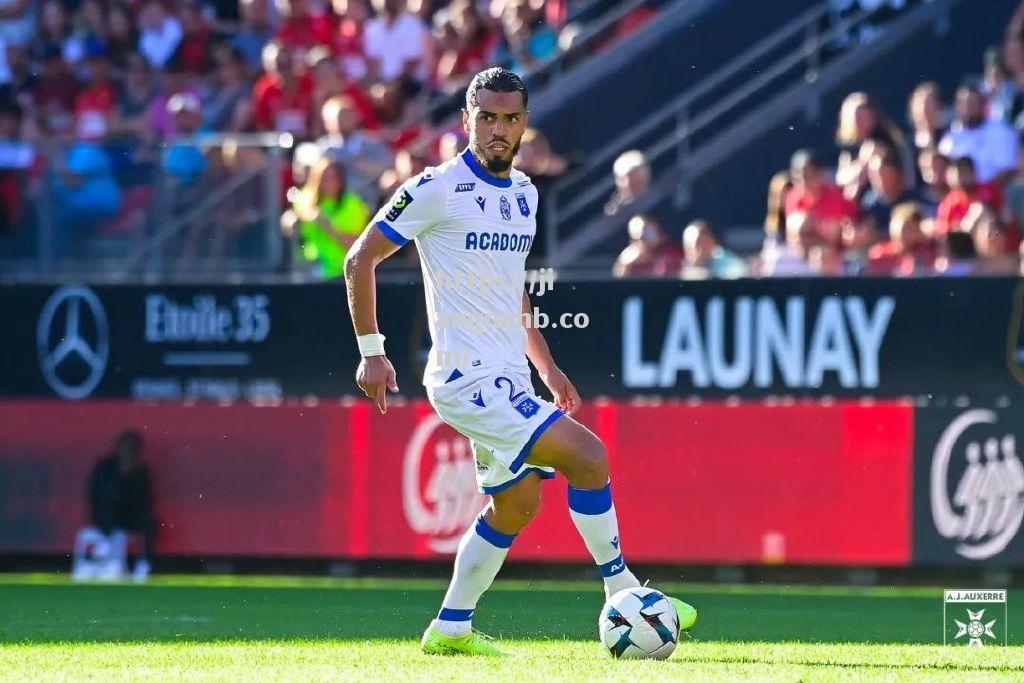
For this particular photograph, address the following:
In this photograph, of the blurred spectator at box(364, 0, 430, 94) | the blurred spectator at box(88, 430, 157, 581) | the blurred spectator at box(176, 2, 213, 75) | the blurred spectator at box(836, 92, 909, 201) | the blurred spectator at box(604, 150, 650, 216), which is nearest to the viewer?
the blurred spectator at box(88, 430, 157, 581)

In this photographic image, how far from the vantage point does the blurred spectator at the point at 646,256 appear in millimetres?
13156

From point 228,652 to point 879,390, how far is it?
562cm

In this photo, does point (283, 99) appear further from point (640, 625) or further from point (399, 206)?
point (640, 625)

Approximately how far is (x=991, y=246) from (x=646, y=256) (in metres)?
2.18

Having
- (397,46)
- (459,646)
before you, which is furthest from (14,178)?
(459,646)

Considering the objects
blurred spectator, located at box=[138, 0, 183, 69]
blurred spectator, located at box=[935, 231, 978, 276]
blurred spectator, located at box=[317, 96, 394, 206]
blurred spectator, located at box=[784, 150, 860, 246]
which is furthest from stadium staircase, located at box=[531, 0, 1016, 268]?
blurred spectator, located at box=[138, 0, 183, 69]

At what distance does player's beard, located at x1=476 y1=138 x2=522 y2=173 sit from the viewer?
7.99 meters

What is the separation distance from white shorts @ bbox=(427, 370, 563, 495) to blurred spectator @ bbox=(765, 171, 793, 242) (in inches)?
231

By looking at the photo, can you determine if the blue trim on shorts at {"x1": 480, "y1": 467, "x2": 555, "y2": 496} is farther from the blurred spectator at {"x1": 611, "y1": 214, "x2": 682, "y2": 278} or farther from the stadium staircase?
the stadium staircase

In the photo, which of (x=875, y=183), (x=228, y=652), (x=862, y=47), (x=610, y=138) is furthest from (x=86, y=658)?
(x=862, y=47)

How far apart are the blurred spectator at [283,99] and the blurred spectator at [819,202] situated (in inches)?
151

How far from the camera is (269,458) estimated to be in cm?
1320

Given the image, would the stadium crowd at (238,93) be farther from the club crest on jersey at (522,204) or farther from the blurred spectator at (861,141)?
the club crest on jersey at (522,204)

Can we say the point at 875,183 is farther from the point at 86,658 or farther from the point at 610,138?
the point at 86,658
